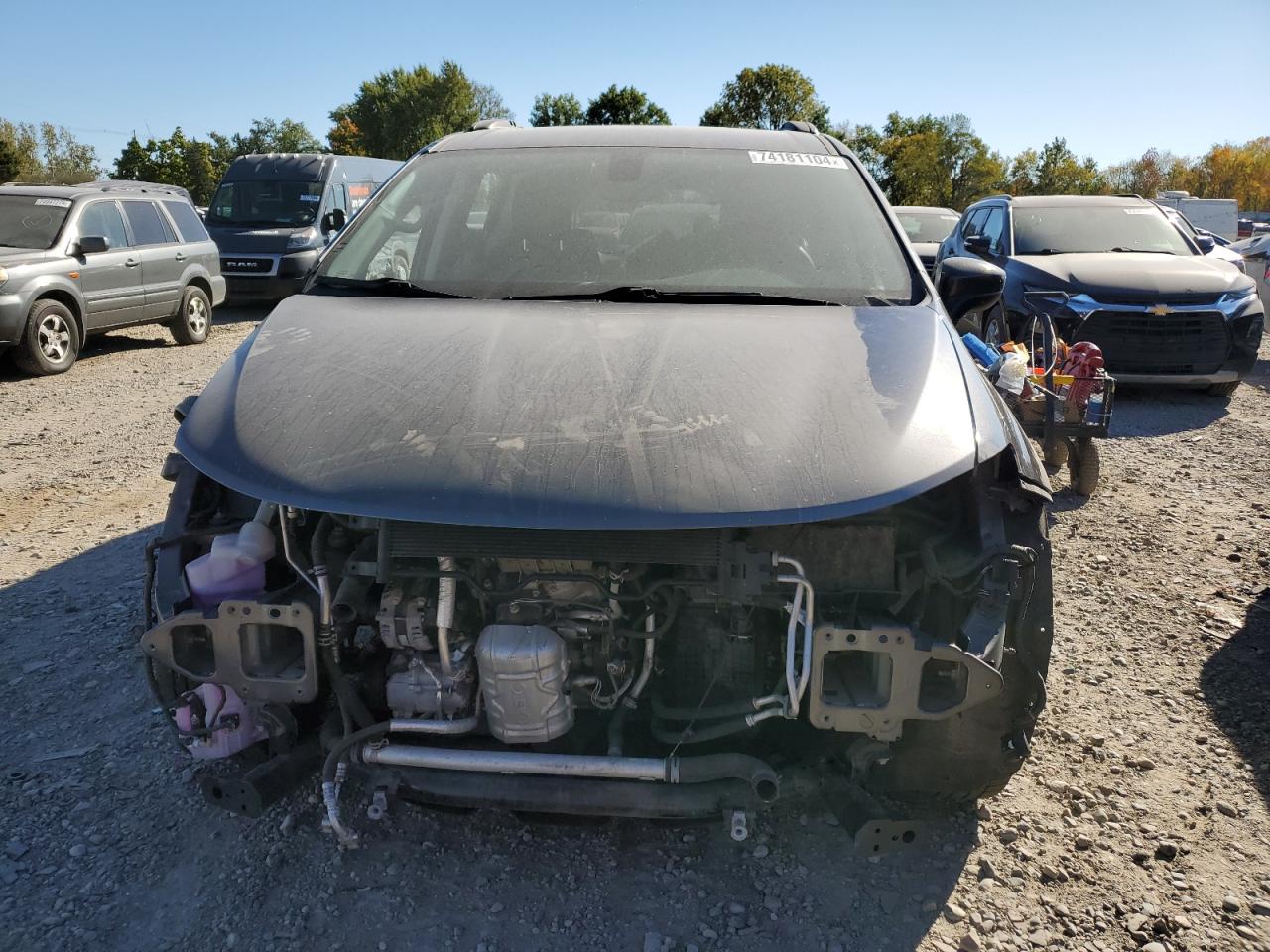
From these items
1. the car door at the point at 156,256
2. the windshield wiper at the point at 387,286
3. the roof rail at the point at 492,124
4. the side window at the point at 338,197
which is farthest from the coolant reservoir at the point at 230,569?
the side window at the point at 338,197

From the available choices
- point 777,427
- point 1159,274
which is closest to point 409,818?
point 777,427

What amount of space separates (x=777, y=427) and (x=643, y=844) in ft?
4.20

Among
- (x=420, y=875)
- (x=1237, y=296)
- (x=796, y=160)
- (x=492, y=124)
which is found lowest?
(x=420, y=875)

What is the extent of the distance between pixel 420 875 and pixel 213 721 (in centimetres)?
71

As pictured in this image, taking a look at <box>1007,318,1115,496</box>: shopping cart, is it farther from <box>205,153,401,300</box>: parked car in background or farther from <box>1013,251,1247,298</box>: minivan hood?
<box>205,153,401,300</box>: parked car in background

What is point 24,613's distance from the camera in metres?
4.32

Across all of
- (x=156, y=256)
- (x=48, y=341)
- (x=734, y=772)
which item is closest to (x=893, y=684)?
(x=734, y=772)

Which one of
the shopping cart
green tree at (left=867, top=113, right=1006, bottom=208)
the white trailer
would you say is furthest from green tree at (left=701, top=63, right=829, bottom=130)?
the shopping cart

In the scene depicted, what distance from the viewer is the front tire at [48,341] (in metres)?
9.93

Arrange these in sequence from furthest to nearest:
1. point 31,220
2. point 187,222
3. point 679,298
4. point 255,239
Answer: point 255,239, point 187,222, point 31,220, point 679,298

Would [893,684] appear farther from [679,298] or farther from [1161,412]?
[1161,412]

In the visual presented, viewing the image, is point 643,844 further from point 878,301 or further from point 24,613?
point 24,613

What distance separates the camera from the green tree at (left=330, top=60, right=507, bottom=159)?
203 feet

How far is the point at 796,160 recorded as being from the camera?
3863 mm
